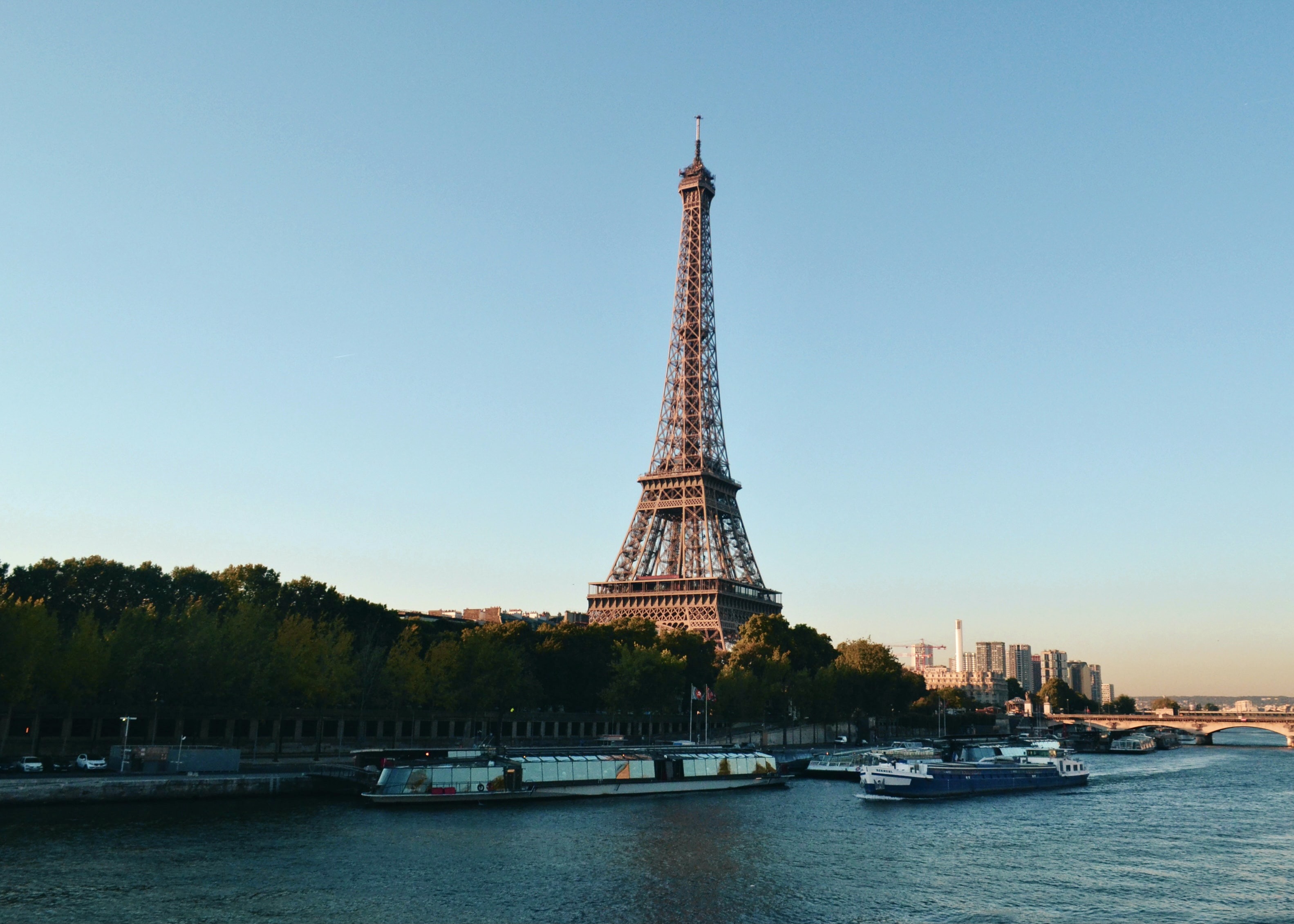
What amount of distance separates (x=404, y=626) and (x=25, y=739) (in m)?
57.9

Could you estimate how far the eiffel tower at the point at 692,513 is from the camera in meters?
163

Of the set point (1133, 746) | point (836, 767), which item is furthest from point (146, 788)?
point (1133, 746)

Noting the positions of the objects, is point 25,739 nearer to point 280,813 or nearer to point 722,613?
point 280,813

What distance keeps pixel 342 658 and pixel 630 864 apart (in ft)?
176

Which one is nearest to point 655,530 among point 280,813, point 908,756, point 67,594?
point 908,756

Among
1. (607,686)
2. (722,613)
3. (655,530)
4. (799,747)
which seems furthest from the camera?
(655,530)

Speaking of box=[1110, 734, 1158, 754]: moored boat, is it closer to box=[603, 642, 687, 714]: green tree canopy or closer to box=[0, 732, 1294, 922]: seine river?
box=[603, 642, 687, 714]: green tree canopy

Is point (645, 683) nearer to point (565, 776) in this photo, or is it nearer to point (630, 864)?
point (565, 776)

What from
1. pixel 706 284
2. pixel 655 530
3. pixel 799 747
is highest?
pixel 706 284

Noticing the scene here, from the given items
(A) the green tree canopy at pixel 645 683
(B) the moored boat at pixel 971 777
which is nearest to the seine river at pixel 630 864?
(B) the moored boat at pixel 971 777

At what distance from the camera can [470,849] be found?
2061 inches

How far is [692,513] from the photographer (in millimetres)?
166625

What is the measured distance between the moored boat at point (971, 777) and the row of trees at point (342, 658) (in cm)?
4016

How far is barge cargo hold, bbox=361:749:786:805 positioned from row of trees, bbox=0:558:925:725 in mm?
20566
